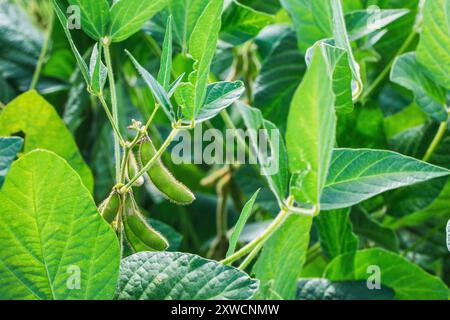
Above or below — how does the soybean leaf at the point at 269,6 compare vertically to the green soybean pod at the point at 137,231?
above

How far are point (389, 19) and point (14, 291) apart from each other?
A: 381 millimetres

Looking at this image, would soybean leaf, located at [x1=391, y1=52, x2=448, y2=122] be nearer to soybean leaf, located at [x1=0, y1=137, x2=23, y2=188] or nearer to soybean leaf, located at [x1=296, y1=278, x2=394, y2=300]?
soybean leaf, located at [x1=296, y1=278, x2=394, y2=300]

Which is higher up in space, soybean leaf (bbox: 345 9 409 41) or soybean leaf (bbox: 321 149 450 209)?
soybean leaf (bbox: 345 9 409 41)

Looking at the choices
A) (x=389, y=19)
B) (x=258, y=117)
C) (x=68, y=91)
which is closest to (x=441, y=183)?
(x=389, y=19)

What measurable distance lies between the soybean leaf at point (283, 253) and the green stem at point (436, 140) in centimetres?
22

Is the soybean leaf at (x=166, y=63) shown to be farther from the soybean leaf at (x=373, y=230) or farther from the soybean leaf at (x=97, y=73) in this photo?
the soybean leaf at (x=373, y=230)

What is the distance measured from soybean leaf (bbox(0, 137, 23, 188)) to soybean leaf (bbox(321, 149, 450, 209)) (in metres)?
0.18

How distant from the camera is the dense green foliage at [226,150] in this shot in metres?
0.40

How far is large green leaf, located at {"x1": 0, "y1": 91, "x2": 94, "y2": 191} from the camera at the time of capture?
0.61 m

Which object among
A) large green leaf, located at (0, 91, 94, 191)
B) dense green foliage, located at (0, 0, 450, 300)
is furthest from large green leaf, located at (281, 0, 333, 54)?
large green leaf, located at (0, 91, 94, 191)

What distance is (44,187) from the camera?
39cm

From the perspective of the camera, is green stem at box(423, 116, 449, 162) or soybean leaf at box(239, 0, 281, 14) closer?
green stem at box(423, 116, 449, 162)

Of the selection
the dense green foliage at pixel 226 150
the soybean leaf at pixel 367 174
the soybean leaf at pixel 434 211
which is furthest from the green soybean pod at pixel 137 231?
the soybean leaf at pixel 434 211
